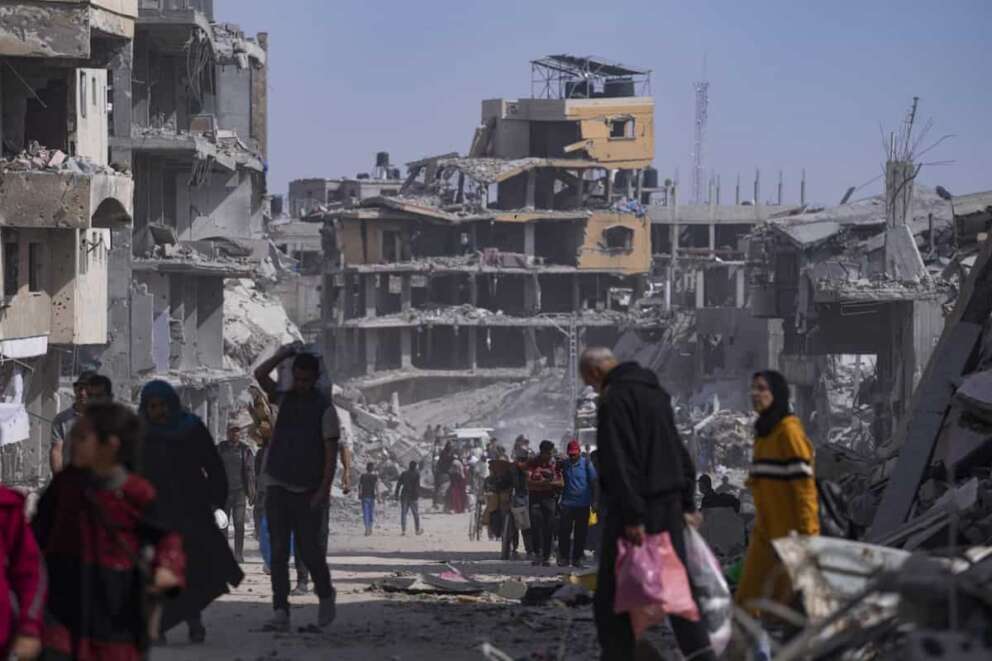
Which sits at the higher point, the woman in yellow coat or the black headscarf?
the black headscarf

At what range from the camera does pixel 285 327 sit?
2736 inches

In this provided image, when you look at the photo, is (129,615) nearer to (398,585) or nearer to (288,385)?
(288,385)

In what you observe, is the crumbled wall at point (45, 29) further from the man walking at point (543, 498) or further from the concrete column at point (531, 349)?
the concrete column at point (531, 349)

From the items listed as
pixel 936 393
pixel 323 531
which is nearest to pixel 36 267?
pixel 936 393

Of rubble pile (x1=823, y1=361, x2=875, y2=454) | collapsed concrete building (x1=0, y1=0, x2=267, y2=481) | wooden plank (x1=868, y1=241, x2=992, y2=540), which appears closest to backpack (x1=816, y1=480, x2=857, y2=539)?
wooden plank (x1=868, y1=241, x2=992, y2=540)

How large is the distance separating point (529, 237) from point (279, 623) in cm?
7635

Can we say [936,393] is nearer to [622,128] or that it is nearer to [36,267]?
[36,267]

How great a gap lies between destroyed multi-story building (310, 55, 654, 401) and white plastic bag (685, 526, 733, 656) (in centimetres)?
7441

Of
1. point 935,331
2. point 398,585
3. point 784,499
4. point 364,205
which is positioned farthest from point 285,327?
point 784,499

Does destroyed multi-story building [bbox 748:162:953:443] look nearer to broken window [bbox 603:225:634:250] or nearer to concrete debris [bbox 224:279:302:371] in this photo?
concrete debris [bbox 224:279:302:371]

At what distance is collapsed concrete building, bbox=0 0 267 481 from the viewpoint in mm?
29688

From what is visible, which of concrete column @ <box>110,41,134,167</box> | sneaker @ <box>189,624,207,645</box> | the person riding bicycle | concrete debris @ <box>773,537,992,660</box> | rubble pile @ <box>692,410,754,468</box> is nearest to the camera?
concrete debris @ <box>773,537,992,660</box>

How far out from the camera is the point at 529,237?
87.9 m

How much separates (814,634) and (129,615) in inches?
90.1
